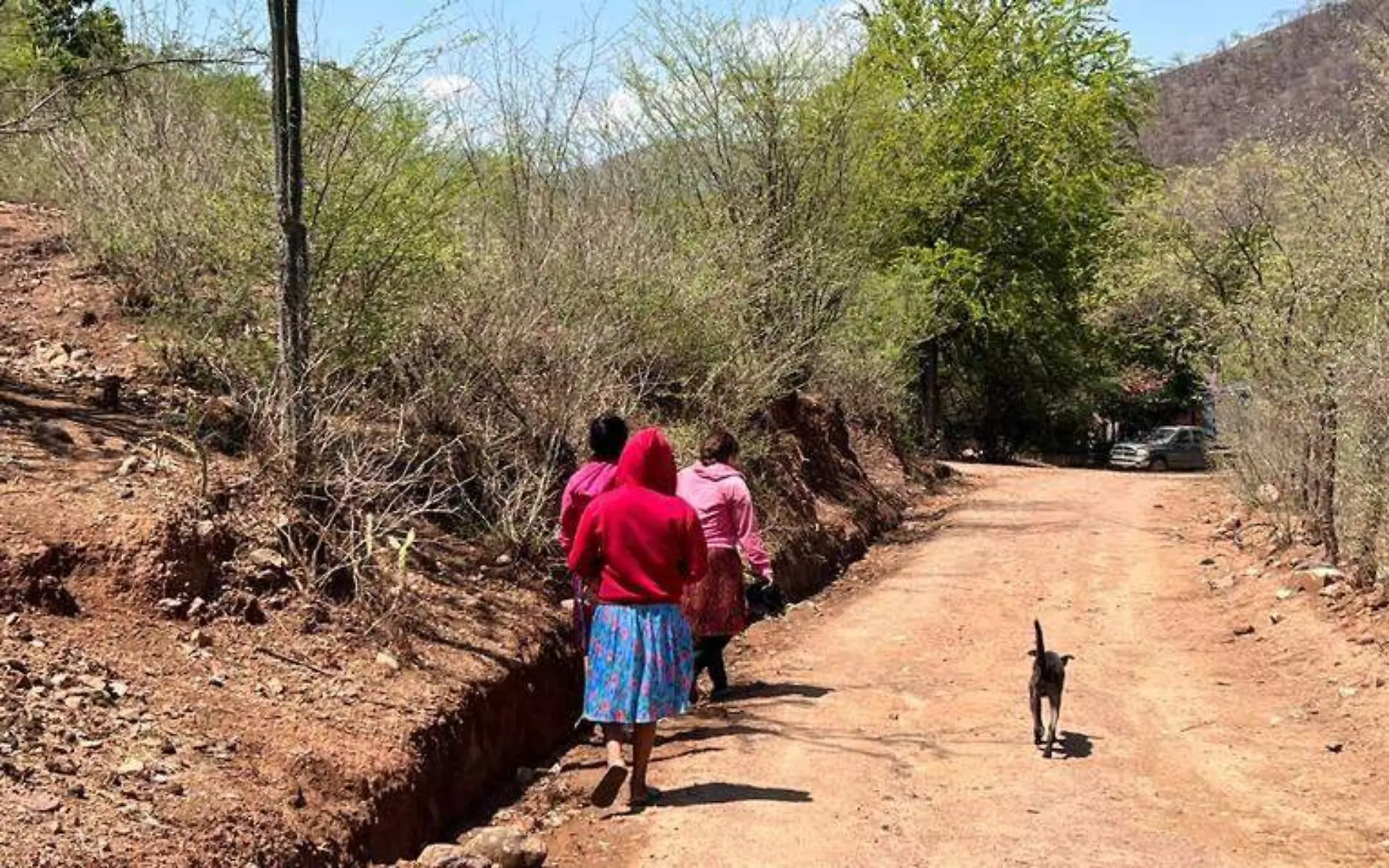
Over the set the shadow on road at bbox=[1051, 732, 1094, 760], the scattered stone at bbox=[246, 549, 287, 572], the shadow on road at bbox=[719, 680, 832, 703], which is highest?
the scattered stone at bbox=[246, 549, 287, 572]

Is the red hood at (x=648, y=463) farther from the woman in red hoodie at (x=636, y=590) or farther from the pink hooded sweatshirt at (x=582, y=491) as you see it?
the pink hooded sweatshirt at (x=582, y=491)

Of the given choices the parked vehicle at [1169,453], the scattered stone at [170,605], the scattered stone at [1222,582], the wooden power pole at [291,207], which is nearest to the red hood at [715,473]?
the wooden power pole at [291,207]

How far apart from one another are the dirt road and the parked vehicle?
27.5 m

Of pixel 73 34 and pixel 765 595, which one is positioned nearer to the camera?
pixel 765 595

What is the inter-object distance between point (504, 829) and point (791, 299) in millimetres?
11115

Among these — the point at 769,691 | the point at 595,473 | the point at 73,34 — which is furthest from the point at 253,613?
the point at 73,34

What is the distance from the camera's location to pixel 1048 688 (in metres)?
7.61

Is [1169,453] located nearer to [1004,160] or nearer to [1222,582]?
[1004,160]

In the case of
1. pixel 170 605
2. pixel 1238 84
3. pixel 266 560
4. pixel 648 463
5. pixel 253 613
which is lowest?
pixel 253 613

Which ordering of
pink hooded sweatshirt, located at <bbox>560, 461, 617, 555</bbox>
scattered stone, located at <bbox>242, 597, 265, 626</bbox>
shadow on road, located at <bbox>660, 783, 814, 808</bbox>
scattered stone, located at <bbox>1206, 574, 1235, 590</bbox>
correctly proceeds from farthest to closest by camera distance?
1. scattered stone, located at <bbox>1206, 574, 1235, 590</bbox>
2. pink hooded sweatshirt, located at <bbox>560, 461, 617, 555</bbox>
3. shadow on road, located at <bbox>660, 783, 814, 808</bbox>
4. scattered stone, located at <bbox>242, 597, 265, 626</bbox>

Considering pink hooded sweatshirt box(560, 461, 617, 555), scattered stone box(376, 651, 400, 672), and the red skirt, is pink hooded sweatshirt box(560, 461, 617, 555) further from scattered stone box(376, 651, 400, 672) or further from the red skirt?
the red skirt

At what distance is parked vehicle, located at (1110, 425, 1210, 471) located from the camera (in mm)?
40656

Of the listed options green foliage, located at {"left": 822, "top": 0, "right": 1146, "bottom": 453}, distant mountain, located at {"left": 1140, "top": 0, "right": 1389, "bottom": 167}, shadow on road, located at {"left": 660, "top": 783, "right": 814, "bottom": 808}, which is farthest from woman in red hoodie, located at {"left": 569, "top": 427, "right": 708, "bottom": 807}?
distant mountain, located at {"left": 1140, "top": 0, "right": 1389, "bottom": 167}

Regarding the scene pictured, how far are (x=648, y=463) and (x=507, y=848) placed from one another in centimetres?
191
